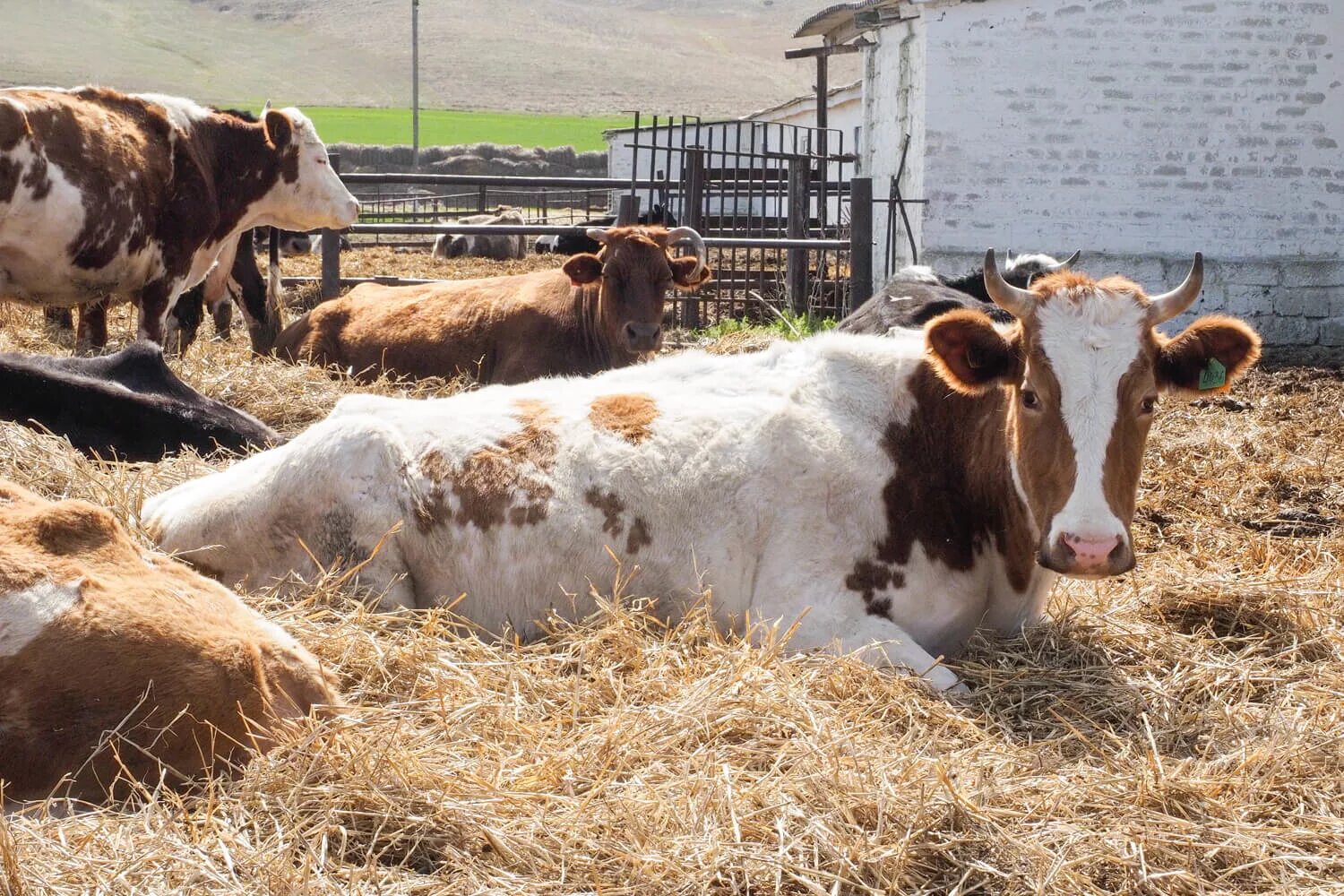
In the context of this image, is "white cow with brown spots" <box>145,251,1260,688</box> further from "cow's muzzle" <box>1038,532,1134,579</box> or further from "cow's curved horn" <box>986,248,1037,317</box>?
"cow's muzzle" <box>1038,532,1134,579</box>

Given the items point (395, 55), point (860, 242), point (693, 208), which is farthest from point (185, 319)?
point (395, 55)

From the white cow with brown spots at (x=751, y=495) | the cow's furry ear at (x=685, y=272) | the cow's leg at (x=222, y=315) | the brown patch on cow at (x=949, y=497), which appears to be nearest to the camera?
the white cow with brown spots at (x=751, y=495)

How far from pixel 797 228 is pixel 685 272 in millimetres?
7153

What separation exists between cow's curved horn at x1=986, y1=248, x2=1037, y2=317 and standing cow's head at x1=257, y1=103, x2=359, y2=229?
7728 mm

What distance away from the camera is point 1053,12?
15867 millimetres

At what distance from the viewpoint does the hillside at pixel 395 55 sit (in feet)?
413

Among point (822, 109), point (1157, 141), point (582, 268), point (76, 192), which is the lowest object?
point (582, 268)

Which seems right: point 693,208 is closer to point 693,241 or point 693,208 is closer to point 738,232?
point 738,232

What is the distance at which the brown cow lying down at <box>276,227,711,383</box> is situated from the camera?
33.0 feet

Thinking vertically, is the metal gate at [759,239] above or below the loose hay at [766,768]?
above

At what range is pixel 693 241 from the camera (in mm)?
11078

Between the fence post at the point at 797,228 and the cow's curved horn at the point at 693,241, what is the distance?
4.18 m

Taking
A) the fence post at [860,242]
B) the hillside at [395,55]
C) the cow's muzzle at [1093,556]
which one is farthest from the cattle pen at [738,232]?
the hillside at [395,55]

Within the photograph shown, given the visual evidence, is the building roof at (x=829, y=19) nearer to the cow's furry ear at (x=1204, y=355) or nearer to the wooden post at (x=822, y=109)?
the wooden post at (x=822, y=109)
